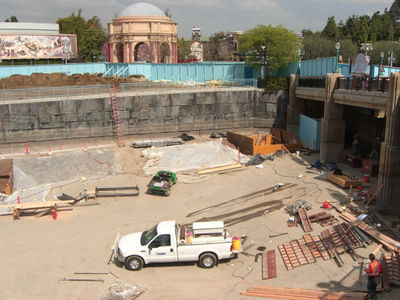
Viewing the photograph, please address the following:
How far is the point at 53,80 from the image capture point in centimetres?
4666

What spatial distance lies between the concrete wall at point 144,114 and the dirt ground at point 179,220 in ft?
25.2

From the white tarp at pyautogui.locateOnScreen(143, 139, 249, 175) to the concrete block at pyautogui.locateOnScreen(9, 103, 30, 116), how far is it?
10248mm

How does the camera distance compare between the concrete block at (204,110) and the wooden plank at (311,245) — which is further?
the concrete block at (204,110)

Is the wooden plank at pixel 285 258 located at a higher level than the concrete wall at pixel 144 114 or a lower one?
lower

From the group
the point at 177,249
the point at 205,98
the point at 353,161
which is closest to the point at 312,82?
the point at 353,161

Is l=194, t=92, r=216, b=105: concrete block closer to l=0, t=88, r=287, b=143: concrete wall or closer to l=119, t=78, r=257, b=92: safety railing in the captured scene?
l=0, t=88, r=287, b=143: concrete wall

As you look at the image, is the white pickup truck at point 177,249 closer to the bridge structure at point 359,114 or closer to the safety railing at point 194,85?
the bridge structure at point 359,114

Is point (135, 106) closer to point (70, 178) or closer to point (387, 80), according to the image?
point (70, 178)

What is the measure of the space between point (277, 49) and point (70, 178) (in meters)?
22.6

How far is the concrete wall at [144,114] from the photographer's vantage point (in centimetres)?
3091

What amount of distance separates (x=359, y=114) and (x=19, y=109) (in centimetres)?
2736

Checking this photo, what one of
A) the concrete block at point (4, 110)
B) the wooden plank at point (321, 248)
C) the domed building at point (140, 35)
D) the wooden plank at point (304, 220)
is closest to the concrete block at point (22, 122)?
the concrete block at point (4, 110)

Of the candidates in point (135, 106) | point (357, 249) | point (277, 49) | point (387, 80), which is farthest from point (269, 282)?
point (277, 49)

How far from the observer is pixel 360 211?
683 inches
